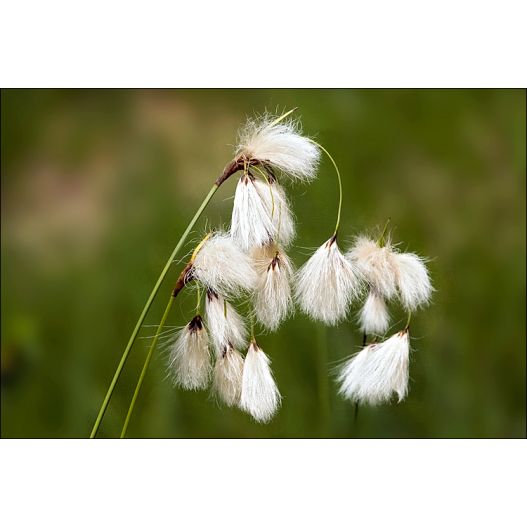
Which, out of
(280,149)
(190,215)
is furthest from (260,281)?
(190,215)

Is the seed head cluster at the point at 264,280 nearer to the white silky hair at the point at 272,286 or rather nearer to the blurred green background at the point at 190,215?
the white silky hair at the point at 272,286

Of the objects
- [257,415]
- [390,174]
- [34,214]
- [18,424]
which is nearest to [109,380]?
[18,424]

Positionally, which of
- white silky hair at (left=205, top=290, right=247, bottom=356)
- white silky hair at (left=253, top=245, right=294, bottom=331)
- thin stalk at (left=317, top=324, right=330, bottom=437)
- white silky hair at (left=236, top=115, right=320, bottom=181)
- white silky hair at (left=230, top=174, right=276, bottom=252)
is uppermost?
white silky hair at (left=236, top=115, right=320, bottom=181)

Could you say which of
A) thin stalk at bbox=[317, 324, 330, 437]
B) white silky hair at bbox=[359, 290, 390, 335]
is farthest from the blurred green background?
white silky hair at bbox=[359, 290, 390, 335]

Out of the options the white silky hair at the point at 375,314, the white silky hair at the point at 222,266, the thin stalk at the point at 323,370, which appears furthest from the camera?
the thin stalk at the point at 323,370

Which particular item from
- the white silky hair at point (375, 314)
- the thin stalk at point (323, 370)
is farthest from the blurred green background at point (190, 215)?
the white silky hair at point (375, 314)

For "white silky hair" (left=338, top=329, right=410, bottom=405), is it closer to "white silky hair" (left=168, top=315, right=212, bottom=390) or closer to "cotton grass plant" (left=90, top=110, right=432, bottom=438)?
"cotton grass plant" (left=90, top=110, right=432, bottom=438)
